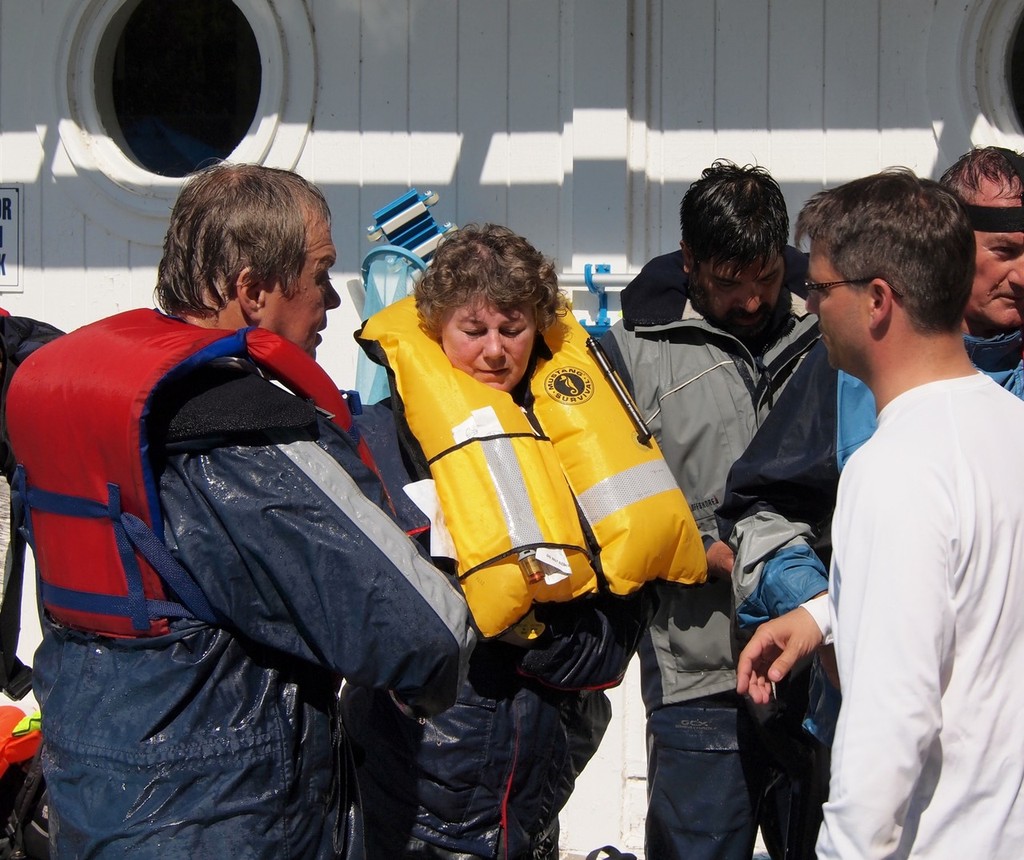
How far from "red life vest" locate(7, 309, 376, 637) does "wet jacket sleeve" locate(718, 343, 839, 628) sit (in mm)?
1064

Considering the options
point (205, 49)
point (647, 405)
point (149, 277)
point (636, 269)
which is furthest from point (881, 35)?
point (149, 277)

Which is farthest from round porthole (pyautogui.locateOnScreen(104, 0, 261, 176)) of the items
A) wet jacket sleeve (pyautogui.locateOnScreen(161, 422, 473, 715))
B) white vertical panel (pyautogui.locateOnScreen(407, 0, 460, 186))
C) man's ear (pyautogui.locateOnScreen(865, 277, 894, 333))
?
man's ear (pyautogui.locateOnScreen(865, 277, 894, 333))

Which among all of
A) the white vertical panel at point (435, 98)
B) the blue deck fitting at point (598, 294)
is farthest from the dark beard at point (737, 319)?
the white vertical panel at point (435, 98)

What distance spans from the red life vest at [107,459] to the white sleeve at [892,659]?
3.07ft

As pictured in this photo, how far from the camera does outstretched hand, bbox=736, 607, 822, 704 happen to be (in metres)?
2.04

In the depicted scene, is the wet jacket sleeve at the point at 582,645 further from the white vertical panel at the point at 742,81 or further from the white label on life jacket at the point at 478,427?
Result: the white vertical panel at the point at 742,81

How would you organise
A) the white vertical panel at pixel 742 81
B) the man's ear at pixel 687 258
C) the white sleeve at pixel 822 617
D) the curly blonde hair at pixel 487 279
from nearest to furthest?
1. the white sleeve at pixel 822 617
2. the curly blonde hair at pixel 487 279
3. the man's ear at pixel 687 258
4. the white vertical panel at pixel 742 81

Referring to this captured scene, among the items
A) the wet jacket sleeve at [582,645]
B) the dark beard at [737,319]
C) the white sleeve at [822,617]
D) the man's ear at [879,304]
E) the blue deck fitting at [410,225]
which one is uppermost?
the blue deck fitting at [410,225]

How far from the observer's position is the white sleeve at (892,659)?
1490 mm

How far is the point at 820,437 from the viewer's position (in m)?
2.45

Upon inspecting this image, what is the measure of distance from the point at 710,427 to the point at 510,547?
2.76ft

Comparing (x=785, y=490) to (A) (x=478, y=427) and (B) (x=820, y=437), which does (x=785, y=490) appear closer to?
(B) (x=820, y=437)

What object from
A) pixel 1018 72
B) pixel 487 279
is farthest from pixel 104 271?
pixel 1018 72

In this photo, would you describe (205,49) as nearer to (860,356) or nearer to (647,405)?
(647,405)
